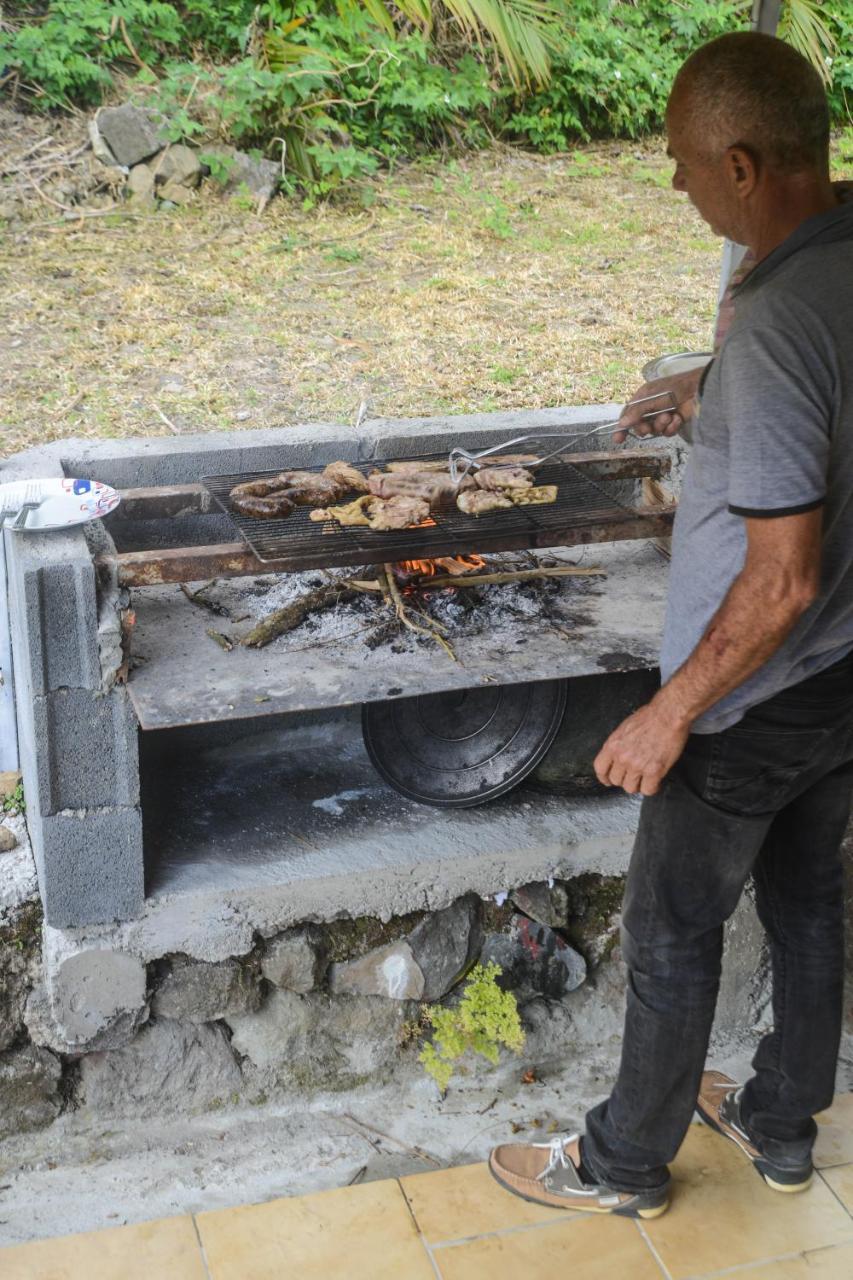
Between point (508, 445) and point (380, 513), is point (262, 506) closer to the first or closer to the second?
point (380, 513)

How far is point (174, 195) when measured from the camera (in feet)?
28.1

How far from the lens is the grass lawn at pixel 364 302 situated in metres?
6.28

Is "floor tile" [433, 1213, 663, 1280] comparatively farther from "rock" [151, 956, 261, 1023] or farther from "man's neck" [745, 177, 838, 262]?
"man's neck" [745, 177, 838, 262]

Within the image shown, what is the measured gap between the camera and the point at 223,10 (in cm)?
930

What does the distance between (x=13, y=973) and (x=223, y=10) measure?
8.40m

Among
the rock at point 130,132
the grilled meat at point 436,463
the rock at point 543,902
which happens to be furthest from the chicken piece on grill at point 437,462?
the rock at point 130,132

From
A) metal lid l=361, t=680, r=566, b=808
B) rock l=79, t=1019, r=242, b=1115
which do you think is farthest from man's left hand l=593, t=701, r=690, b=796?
rock l=79, t=1019, r=242, b=1115

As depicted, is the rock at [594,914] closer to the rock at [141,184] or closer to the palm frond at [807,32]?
the rock at [141,184]

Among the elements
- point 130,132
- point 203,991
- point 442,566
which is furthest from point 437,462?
point 130,132

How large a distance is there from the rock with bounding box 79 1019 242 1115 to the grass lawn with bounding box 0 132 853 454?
3213 mm

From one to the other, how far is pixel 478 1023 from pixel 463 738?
0.81 meters

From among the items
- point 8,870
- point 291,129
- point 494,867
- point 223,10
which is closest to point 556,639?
point 494,867

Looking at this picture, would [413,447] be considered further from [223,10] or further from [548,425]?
[223,10]

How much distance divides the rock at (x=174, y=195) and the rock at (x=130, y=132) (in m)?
0.30
